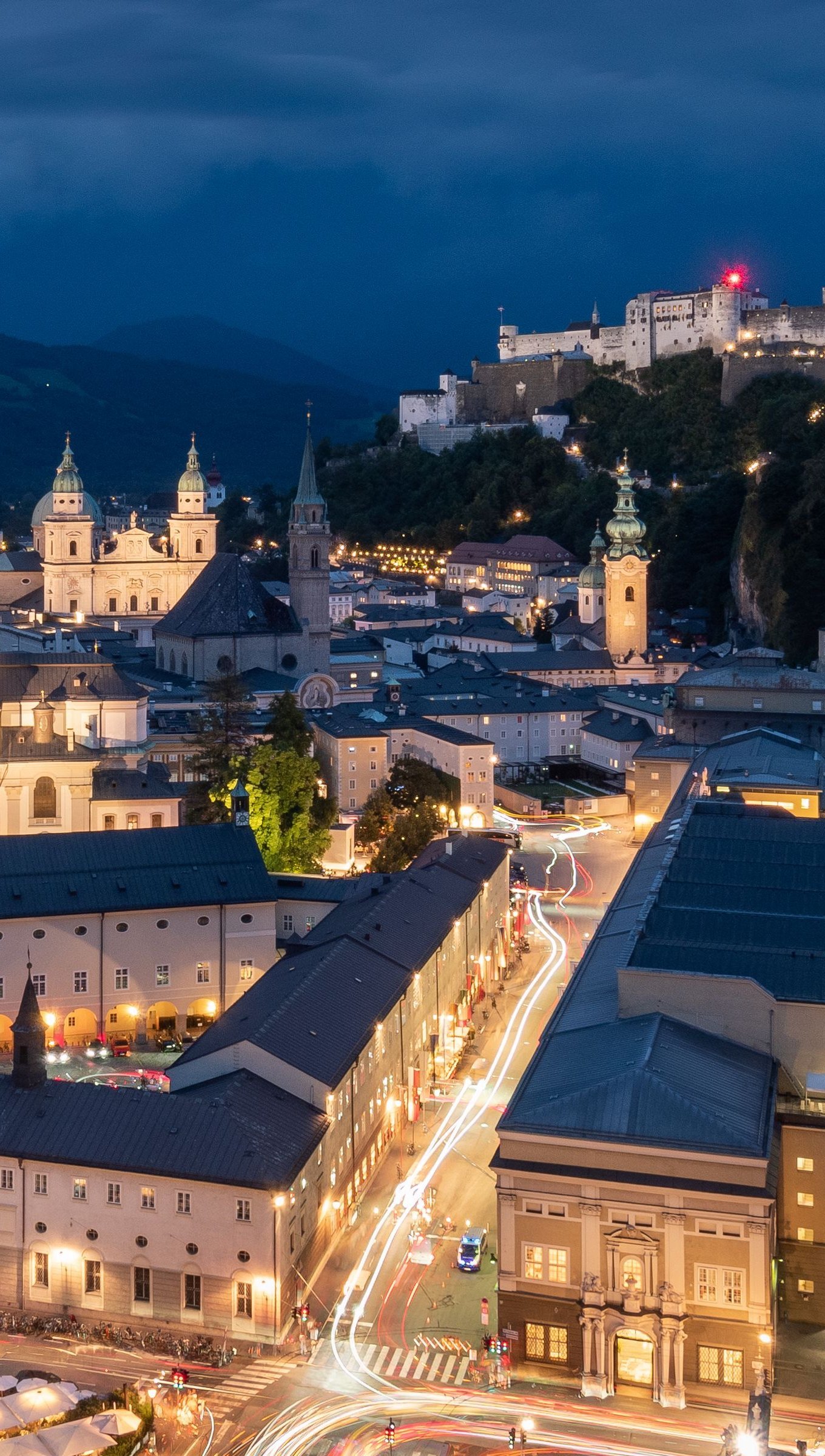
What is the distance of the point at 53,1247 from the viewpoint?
2748 cm

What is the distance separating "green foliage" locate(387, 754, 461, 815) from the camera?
5972 centimetres

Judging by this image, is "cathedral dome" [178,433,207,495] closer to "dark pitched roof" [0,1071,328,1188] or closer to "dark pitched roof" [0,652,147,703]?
"dark pitched roof" [0,652,147,703]

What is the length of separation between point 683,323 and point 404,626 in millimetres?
35400

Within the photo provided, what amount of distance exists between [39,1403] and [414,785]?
38.0 meters

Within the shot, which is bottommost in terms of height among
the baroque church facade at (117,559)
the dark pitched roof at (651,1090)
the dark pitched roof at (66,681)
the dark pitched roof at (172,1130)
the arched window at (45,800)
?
the dark pitched roof at (172,1130)

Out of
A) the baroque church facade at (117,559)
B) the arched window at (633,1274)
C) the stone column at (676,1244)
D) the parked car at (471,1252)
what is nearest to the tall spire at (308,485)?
the baroque church facade at (117,559)

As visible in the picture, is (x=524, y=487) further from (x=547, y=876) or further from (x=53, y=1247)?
(x=53, y=1247)

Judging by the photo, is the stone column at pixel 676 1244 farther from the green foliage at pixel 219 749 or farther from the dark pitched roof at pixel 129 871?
the green foliage at pixel 219 749

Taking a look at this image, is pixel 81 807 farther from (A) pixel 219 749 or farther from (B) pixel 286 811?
(A) pixel 219 749

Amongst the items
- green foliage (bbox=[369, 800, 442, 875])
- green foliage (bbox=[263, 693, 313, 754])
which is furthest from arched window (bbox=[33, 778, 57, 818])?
green foliage (bbox=[263, 693, 313, 754])

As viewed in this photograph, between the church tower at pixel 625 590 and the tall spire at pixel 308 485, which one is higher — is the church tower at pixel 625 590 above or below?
below

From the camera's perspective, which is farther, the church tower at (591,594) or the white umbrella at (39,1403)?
the church tower at (591,594)

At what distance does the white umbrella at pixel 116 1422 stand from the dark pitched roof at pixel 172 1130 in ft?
13.3

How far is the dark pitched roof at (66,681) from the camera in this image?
5266 centimetres
